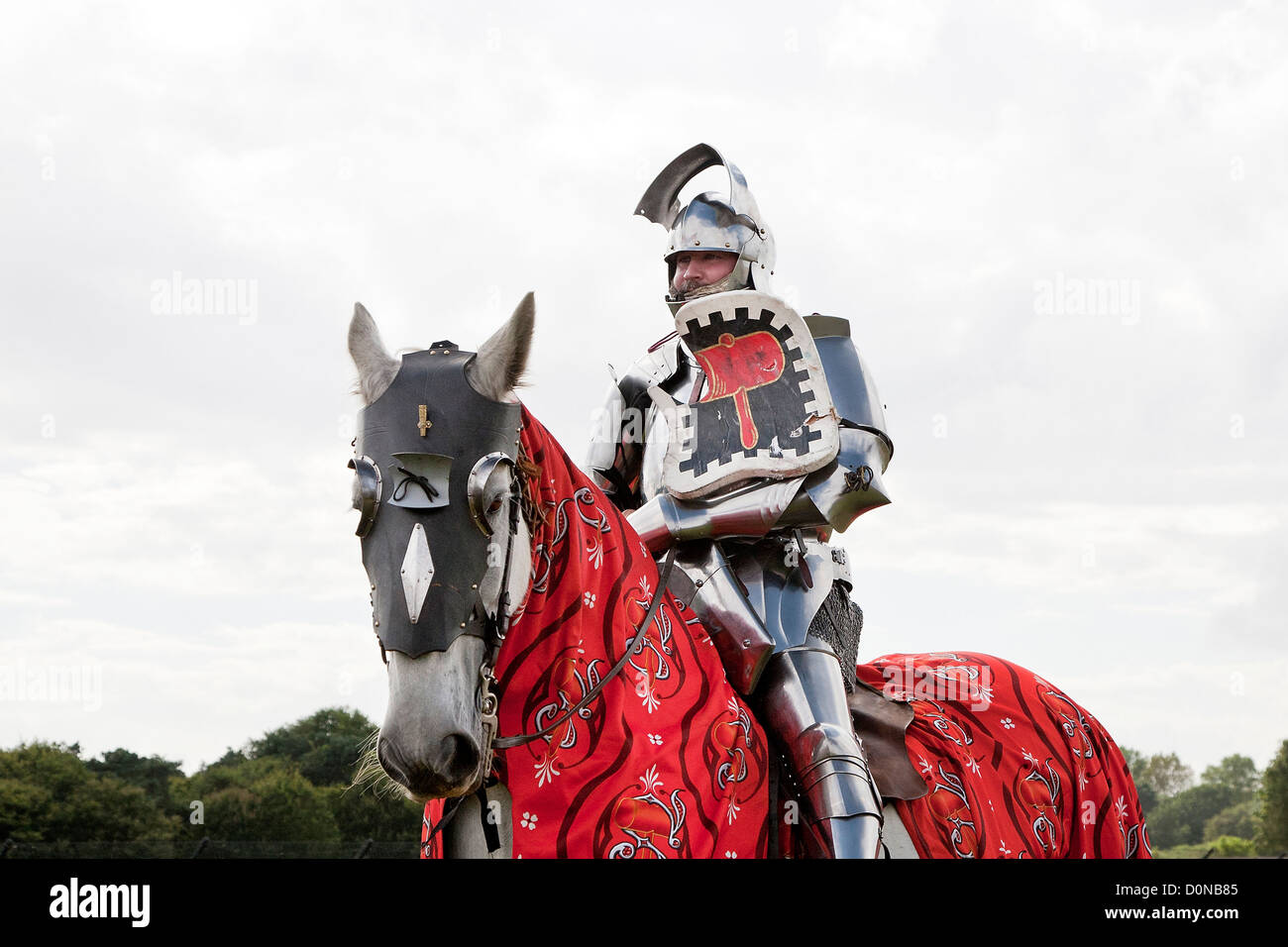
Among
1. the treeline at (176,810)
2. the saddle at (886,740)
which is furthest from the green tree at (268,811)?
the saddle at (886,740)

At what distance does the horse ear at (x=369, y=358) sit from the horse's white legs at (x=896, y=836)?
298 cm

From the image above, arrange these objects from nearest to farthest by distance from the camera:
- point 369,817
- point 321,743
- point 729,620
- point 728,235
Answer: point 729,620 < point 728,235 < point 369,817 < point 321,743

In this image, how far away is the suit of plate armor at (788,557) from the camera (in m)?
5.65

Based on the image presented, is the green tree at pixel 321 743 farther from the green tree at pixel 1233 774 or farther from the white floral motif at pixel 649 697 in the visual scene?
the green tree at pixel 1233 774

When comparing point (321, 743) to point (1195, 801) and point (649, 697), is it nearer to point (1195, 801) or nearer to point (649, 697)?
point (649, 697)

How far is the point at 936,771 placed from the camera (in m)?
6.38

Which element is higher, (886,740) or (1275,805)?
(886,740)

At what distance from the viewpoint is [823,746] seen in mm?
5645

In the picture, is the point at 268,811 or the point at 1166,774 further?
the point at 1166,774

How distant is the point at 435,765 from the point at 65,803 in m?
17.9

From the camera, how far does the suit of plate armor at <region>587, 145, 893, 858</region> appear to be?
18.5ft

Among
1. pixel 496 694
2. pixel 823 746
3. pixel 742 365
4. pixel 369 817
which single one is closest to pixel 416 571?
pixel 496 694

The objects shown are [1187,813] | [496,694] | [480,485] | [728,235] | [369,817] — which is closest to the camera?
[480,485]
